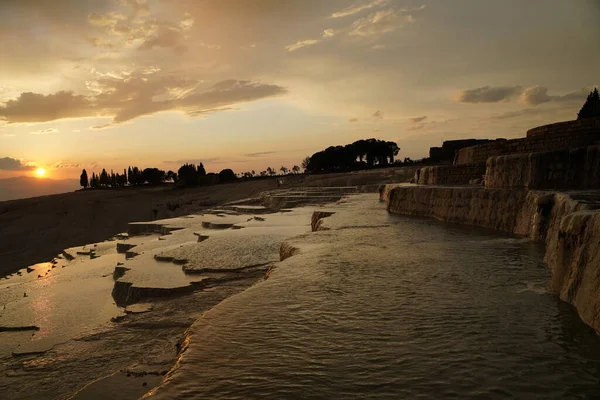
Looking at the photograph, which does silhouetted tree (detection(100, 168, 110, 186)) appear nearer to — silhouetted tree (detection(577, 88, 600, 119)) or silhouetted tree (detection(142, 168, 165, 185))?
silhouetted tree (detection(142, 168, 165, 185))

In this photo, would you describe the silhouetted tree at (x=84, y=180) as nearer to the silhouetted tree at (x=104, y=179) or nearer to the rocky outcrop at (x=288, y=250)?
the silhouetted tree at (x=104, y=179)

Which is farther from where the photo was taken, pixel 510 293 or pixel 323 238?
pixel 323 238

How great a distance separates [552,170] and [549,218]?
2281 millimetres

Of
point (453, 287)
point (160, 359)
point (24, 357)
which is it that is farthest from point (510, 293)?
point (24, 357)

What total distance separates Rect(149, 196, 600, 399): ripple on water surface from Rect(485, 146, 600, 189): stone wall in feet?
11.9

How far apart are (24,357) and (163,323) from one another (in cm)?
159

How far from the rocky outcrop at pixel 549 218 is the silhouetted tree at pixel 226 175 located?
5241cm

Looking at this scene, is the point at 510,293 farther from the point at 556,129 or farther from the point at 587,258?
the point at 556,129

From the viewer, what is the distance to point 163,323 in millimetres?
4969

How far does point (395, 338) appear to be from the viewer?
2689mm

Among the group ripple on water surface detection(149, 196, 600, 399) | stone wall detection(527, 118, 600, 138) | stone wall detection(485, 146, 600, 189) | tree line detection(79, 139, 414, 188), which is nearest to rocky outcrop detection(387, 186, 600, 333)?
ripple on water surface detection(149, 196, 600, 399)

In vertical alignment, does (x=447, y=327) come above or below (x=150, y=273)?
above

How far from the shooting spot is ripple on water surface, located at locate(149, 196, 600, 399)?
213cm

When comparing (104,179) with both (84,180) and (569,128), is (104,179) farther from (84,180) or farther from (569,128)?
(569,128)
